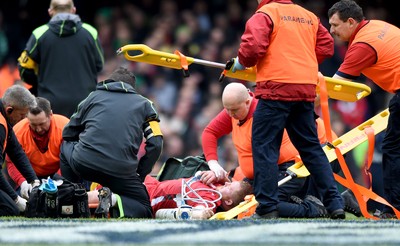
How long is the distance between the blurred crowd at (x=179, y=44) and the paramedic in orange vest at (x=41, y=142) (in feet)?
13.0

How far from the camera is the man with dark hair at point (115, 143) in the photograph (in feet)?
31.4

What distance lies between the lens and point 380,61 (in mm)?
9805

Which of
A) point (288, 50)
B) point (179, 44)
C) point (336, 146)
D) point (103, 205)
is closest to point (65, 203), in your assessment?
point (103, 205)

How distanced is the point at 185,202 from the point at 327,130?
4.67 ft

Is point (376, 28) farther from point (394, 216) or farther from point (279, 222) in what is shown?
point (279, 222)

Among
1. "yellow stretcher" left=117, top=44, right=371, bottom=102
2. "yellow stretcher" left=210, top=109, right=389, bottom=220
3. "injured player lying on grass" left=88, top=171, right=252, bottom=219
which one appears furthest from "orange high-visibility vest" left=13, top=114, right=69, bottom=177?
"yellow stretcher" left=210, top=109, right=389, bottom=220

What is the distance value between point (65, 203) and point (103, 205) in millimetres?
356

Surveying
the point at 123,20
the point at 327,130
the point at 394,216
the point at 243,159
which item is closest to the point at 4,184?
the point at 243,159

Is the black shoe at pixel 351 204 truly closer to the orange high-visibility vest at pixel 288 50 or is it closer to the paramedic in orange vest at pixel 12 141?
the orange high-visibility vest at pixel 288 50

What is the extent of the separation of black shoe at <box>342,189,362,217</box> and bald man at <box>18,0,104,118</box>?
111 inches

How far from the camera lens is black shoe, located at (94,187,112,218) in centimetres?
941

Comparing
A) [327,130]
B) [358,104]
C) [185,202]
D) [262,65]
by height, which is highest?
[262,65]

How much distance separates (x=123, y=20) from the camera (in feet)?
52.7

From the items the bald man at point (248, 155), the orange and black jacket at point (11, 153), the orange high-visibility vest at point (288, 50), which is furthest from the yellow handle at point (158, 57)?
the orange high-visibility vest at point (288, 50)
